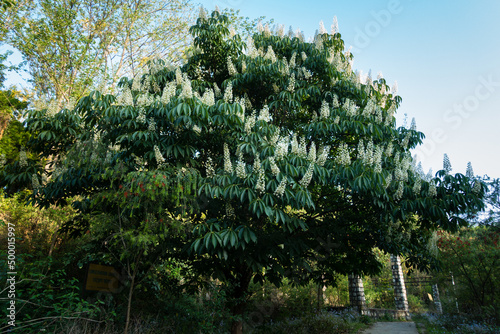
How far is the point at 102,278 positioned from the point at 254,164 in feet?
14.6

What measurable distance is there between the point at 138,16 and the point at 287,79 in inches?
408

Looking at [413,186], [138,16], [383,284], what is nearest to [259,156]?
[413,186]

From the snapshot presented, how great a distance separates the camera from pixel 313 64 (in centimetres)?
706

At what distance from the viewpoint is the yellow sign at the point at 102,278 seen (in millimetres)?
6761

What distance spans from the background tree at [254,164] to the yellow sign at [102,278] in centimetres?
132

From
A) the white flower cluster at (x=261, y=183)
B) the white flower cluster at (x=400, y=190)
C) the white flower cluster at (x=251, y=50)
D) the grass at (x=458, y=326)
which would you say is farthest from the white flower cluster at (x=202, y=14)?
the grass at (x=458, y=326)

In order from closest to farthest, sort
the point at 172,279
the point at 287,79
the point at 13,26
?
the point at 287,79 → the point at 172,279 → the point at 13,26

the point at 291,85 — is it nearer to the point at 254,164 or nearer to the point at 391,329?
the point at 254,164

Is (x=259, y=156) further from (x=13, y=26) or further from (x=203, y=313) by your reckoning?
(x=13, y=26)

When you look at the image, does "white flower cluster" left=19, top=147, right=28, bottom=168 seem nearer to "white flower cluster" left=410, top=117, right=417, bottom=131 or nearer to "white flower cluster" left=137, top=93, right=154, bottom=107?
"white flower cluster" left=137, top=93, right=154, bottom=107

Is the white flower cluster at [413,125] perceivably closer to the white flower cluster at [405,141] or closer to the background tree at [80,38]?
the white flower cluster at [405,141]

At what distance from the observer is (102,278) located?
701cm

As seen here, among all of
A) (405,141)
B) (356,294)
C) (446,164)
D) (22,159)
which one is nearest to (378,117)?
(405,141)

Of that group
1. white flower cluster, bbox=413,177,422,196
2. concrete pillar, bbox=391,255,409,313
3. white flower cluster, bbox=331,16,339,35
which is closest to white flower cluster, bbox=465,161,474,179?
white flower cluster, bbox=413,177,422,196
